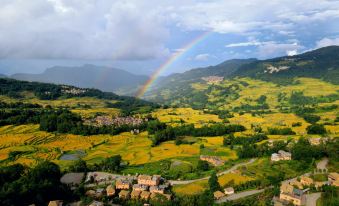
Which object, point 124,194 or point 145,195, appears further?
point 124,194

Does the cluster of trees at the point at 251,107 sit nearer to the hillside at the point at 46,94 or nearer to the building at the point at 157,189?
the hillside at the point at 46,94

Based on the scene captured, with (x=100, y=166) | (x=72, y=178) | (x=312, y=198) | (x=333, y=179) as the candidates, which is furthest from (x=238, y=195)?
(x=72, y=178)

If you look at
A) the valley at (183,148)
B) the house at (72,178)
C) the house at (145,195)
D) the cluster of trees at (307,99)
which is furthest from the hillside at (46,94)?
the house at (145,195)

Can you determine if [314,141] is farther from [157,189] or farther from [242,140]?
[157,189]

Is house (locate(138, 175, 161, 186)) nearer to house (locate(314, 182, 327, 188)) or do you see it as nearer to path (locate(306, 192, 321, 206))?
path (locate(306, 192, 321, 206))

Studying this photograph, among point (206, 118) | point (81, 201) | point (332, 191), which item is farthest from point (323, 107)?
point (81, 201)

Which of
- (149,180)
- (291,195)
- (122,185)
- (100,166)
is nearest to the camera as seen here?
(291,195)
